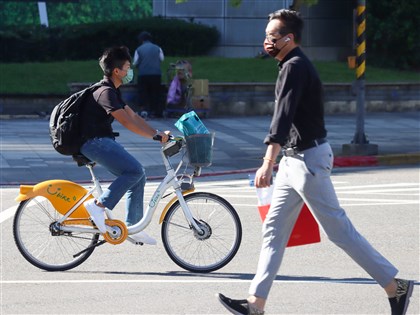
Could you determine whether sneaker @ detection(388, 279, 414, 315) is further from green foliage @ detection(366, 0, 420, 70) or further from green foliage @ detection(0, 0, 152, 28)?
green foliage @ detection(0, 0, 152, 28)

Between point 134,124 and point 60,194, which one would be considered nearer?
point 134,124

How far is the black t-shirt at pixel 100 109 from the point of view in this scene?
8.52m

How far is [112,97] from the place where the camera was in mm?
8547

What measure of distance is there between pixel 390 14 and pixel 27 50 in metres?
9.41

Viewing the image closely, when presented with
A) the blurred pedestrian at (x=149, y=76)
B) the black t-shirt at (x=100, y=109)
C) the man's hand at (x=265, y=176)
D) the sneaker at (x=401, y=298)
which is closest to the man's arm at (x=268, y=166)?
the man's hand at (x=265, y=176)

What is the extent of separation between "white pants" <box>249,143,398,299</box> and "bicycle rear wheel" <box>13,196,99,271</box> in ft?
8.04

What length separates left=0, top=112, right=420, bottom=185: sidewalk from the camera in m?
15.7

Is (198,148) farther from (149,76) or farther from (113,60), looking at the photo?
(149,76)

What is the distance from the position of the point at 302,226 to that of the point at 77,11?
4190cm

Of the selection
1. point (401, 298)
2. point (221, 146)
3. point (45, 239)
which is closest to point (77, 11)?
point (221, 146)

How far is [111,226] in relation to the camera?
8.84m

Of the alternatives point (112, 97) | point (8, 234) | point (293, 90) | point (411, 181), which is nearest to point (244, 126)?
point (411, 181)

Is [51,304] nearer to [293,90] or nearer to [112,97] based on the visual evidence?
[112,97]

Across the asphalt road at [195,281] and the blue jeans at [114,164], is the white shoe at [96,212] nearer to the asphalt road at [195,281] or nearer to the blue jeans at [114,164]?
the blue jeans at [114,164]
